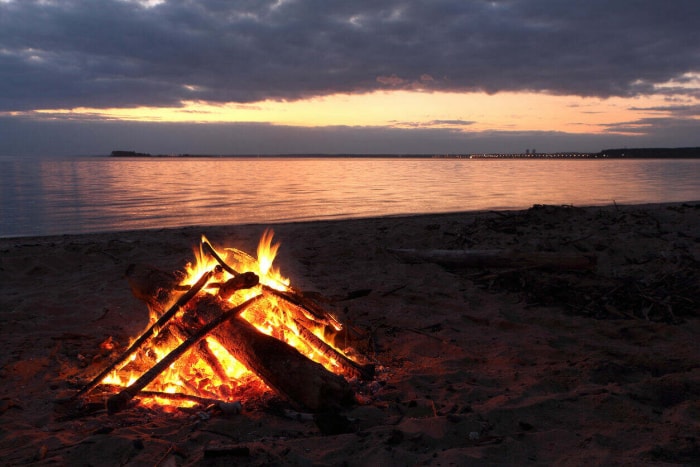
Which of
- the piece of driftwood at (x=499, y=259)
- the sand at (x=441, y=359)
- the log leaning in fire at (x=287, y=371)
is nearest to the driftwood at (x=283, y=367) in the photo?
the log leaning in fire at (x=287, y=371)

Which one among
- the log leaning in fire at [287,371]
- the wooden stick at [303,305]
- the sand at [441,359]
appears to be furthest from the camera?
the wooden stick at [303,305]

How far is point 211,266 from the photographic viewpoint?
4.90 metres

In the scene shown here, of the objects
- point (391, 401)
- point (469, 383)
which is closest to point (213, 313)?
point (391, 401)

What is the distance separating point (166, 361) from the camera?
12.6 ft

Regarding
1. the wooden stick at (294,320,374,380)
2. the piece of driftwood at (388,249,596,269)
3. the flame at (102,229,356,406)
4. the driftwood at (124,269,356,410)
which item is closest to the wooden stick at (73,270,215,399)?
the flame at (102,229,356,406)

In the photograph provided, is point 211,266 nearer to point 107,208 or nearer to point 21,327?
point 21,327

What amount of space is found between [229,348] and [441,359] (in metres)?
2.23

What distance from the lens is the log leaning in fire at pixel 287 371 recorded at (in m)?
3.66

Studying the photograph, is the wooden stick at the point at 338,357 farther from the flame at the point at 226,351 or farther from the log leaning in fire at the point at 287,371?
the log leaning in fire at the point at 287,371

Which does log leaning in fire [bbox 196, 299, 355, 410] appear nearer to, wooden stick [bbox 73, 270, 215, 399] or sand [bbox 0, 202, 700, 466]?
sand [bbox 0, 202, 700, 466]

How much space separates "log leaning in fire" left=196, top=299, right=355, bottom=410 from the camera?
3.66 meters

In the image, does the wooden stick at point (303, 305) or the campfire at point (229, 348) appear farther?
Answer: the wooden stick at point (303, 305)

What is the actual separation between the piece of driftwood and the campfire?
424 cm

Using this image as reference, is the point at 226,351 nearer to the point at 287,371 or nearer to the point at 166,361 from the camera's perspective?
the point at 166,361
